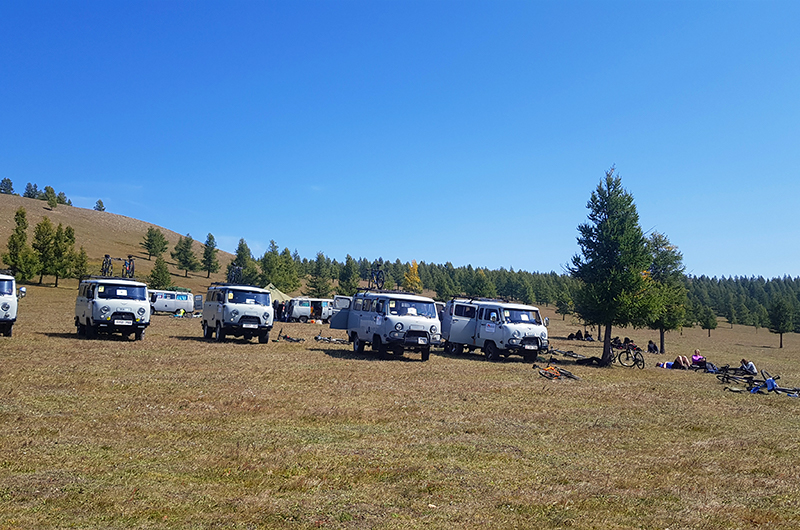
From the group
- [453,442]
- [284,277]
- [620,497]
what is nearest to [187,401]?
[453,442]

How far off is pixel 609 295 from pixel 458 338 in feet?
21.5

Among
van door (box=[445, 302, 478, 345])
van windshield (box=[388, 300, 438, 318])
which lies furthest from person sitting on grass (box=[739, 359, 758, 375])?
van windshield (box=[388, 300, 438, 318])

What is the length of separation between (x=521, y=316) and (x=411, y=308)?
4882 millimetres

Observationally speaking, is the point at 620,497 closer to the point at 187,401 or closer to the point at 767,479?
the point at 767,479

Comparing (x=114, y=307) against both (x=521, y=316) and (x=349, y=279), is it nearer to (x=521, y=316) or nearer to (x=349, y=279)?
(x=521, y=316)

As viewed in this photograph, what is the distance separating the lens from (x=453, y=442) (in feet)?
29.2

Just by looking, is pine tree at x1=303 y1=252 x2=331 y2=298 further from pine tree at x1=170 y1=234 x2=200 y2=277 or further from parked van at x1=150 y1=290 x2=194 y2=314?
parked van at x1=150 y1=290 x2=194 y2=314

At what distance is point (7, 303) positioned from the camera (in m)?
20.9

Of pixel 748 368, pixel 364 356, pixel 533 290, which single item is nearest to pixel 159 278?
pixel 364 356

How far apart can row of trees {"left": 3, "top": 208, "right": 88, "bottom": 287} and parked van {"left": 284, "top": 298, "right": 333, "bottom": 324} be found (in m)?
35.4

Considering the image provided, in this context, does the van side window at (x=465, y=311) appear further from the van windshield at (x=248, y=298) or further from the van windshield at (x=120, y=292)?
the van windshield at (x=120, y=292)

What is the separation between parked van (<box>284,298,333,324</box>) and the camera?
48125 millimetres

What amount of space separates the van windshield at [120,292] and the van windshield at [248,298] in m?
3.40

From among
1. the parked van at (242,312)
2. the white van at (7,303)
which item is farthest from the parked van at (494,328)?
the white van at (7,303)
